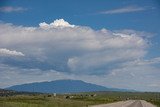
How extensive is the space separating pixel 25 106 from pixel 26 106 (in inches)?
7.8

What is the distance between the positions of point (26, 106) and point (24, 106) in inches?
20.6

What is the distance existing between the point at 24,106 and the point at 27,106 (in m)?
0.51

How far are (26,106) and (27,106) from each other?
38 cm

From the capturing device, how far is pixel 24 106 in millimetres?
69812

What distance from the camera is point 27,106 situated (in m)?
69.9

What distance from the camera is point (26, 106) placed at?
70.2 metres

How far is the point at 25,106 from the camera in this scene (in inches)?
2761

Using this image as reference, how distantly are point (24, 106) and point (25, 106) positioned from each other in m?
0.34
